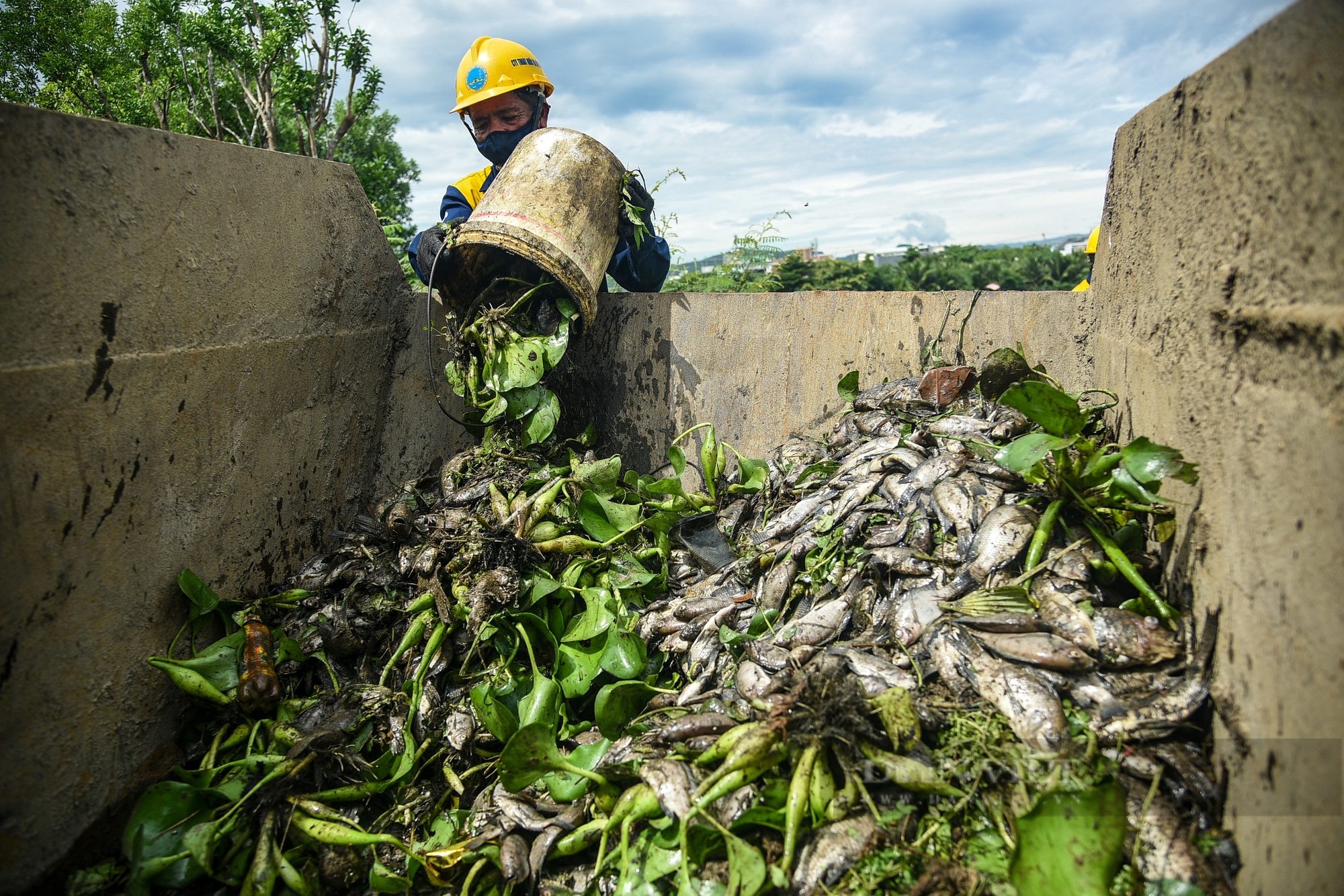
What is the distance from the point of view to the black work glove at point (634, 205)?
2756 millimetres

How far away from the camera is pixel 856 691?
137 cm

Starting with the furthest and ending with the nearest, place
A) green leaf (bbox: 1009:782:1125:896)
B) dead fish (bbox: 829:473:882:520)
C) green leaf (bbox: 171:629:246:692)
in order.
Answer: dead fish (bbox: 829:473:882:520) < green leaf (bbox: 171:629:246:692) < green leaf (bbox: 1009:782:1125:896)

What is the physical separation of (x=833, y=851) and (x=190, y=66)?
1556cm

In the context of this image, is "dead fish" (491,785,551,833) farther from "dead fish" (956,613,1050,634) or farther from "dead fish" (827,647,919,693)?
"dead fish" (956,613,1050,634)

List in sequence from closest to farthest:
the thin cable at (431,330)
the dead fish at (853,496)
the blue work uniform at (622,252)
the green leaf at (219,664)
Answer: the green leaf at (219,664) < the dead fish at (853,496) < the thin cable at (431,330) < the blue work uniform at (622,252)

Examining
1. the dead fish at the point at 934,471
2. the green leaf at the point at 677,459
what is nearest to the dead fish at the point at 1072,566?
the dead fish at the point at 934,471

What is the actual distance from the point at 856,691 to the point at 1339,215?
1.02 meters

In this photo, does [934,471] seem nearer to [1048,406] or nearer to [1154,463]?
[1048,406]

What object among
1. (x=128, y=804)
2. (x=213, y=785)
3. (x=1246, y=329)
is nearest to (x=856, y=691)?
(x=1246, y=329)

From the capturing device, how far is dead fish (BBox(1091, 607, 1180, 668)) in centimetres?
133

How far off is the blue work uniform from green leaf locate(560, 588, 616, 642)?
1365mm

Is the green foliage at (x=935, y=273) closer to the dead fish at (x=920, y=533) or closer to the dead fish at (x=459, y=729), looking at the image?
the dead fish at (x=920, y=533)

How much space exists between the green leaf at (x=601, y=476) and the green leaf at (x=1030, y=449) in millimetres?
1223

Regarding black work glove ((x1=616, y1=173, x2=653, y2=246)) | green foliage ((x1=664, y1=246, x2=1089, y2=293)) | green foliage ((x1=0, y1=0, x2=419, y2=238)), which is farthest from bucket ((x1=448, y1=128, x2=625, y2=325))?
green foliage ((x1=0, y1=0, x2=419, y2=238))
